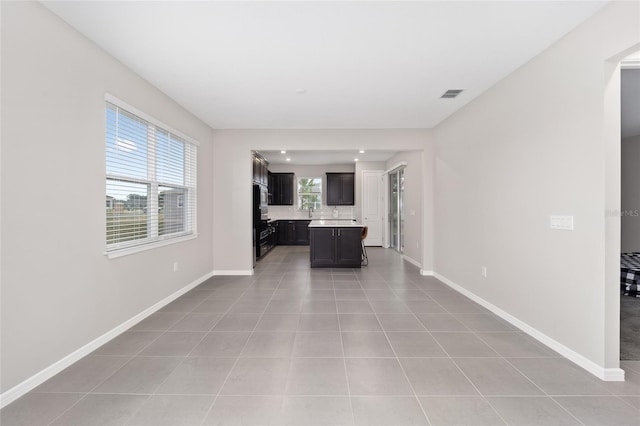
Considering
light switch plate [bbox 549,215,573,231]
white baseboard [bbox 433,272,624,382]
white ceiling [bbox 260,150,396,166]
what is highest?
white ceiling [bbox 260,150,396,166]

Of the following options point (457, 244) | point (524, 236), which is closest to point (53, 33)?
point (524, 236)

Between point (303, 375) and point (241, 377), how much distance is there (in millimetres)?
453

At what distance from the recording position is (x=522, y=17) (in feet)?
7.04

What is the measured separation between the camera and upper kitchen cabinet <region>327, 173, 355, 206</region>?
916 centimetres

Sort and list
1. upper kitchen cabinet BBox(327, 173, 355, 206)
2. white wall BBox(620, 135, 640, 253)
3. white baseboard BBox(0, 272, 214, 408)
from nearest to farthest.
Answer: white baseboard BBox(0, 272, 214, 408) < white wall BBox(620, 135, 640, 253) < upper kitchen cabinet BBox(327, 173, 355, 206)

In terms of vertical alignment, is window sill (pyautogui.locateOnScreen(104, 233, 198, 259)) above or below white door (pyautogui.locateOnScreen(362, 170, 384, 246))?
below

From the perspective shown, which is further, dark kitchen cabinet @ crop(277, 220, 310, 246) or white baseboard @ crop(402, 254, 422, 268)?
dark kitchen cabinet @ crop(277, 220, 310, 246)

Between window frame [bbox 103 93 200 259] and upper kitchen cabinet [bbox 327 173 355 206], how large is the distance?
5180mm

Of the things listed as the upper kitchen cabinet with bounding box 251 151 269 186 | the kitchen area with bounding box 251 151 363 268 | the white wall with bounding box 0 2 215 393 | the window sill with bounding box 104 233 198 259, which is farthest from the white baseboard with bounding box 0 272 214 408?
the kitchen area with bounding box 251 151 363 268

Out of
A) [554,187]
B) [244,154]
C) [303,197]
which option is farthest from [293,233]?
[554,187]

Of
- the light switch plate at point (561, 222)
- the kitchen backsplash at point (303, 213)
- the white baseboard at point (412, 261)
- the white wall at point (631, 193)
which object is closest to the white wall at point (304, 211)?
the kitchen backsplash at point (303, 213)

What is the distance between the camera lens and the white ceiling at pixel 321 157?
7523 millimetres

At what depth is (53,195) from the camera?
209cm

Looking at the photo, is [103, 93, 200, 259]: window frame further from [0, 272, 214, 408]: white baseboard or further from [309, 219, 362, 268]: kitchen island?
[309, 219, 362, 268]: kitchen island
